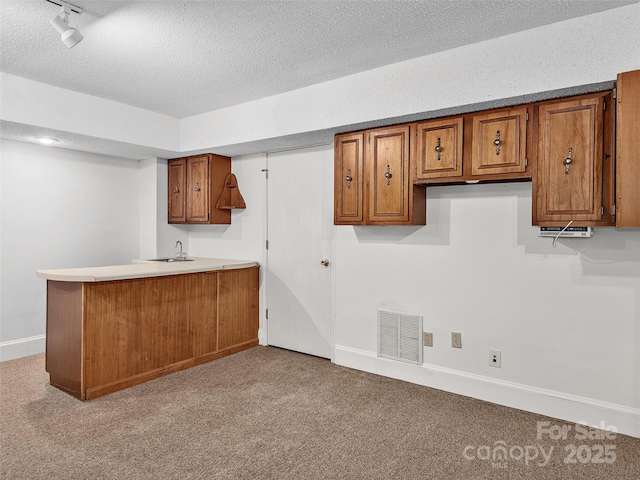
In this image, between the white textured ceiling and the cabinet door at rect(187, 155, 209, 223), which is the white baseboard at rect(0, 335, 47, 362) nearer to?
the cabinet door at rect(187, 155, 209, 223)

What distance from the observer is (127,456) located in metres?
2.29

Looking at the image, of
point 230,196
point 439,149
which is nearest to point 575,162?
point 439,149

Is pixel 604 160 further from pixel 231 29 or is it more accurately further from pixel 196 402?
pixel 196 402

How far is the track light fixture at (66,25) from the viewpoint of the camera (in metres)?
2.15

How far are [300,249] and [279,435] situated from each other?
2.07 metres

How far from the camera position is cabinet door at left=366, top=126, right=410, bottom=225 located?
320 cm

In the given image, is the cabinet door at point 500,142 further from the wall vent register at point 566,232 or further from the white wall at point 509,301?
the wall vent register at point 566,232

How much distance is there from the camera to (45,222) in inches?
168

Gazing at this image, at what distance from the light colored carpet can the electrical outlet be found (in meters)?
0.30

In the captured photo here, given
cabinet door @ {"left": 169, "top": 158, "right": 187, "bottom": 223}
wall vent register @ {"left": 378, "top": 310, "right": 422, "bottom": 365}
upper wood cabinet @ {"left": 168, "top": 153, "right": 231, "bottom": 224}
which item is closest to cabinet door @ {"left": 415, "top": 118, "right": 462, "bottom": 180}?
Result: wall vent register @ {"left": 378, "top": 310, "right": 422, "bottom": 365}

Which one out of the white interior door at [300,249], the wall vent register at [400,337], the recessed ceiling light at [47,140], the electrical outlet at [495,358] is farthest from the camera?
the white interior door at [300,249]

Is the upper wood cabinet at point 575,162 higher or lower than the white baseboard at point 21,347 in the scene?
higher

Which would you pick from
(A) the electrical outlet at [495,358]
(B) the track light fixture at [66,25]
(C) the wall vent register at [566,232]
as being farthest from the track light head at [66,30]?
(A) the electrical outlet at [495,358]

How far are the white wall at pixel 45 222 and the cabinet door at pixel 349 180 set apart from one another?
291 centimetres
